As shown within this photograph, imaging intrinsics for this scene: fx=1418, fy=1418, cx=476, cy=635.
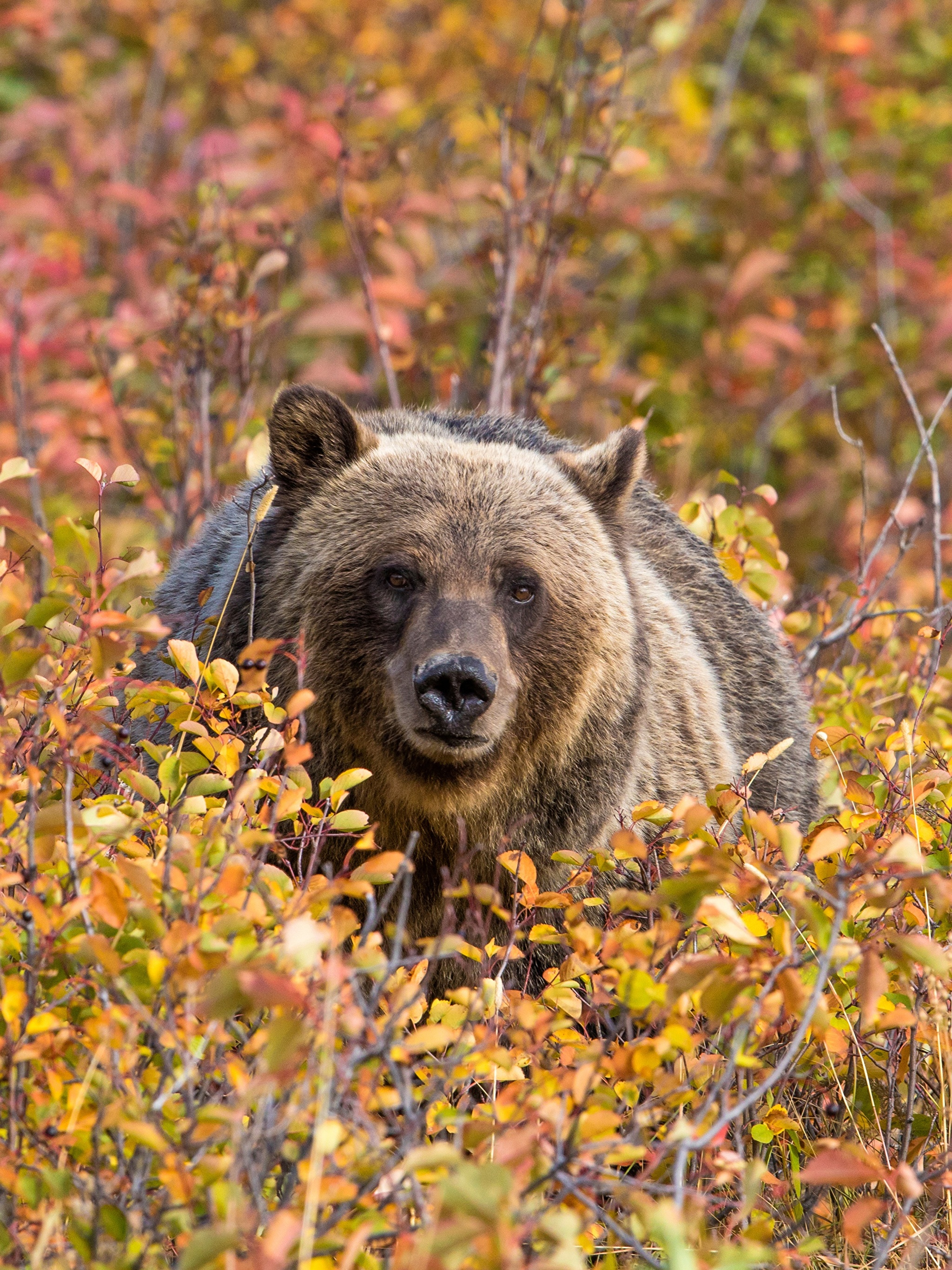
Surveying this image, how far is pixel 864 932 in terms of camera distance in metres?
3.30

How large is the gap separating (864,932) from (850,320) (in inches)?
280

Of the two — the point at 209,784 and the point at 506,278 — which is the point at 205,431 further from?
the point at 209,784

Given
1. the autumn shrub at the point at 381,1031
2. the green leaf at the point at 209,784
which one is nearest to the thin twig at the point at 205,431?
the autumn shrub at the point at 381,1031

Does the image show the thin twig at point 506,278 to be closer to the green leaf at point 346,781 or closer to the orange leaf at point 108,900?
the green leaf at point 346,781

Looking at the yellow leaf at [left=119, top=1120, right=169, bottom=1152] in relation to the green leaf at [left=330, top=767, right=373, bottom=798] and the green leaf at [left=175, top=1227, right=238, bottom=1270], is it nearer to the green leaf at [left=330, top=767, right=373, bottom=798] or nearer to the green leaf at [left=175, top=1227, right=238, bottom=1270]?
the green leaf at [left=175, top=1227, right=238, bottom=1270]

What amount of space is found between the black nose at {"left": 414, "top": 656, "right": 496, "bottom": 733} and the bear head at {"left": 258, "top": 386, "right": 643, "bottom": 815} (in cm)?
1

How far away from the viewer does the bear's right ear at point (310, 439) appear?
3945mm

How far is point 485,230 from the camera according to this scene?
8289 millimetres

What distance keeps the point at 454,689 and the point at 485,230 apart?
5464 millimetres

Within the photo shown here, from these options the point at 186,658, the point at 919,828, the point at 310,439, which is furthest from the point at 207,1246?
the point at 310,439

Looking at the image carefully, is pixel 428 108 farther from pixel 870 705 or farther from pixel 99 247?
pixel 870 705

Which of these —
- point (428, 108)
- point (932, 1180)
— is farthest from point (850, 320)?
point (932, 1180)

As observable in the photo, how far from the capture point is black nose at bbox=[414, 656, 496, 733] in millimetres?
3400

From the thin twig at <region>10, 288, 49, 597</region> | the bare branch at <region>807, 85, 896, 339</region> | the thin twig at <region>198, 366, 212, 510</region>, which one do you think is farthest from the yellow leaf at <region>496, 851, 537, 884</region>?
the bare branch at <region>807, 85, 896, 339</region>
